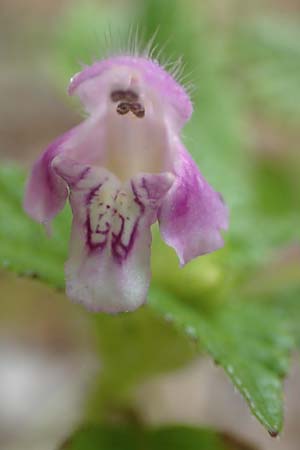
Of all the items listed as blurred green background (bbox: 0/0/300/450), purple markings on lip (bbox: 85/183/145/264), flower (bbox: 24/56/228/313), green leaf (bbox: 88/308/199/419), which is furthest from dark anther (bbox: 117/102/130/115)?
green leaf (bbox: 88/308/199/419)

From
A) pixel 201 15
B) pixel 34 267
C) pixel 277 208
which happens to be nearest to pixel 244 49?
pixel 201 15

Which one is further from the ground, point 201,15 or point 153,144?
point 201,15

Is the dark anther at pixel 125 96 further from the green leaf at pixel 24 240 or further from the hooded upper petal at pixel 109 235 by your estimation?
the green leaf at pixel 24 240

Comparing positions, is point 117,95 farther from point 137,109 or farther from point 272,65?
point 272,65

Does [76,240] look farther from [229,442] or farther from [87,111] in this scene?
[229,442]

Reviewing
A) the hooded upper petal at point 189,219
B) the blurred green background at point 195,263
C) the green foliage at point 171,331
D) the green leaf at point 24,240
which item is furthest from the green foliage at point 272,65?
the hooded upper petal at point 189,219

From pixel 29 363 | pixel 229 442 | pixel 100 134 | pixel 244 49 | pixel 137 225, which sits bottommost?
pixel 29 363

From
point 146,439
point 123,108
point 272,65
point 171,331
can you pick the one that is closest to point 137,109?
point 123,108
